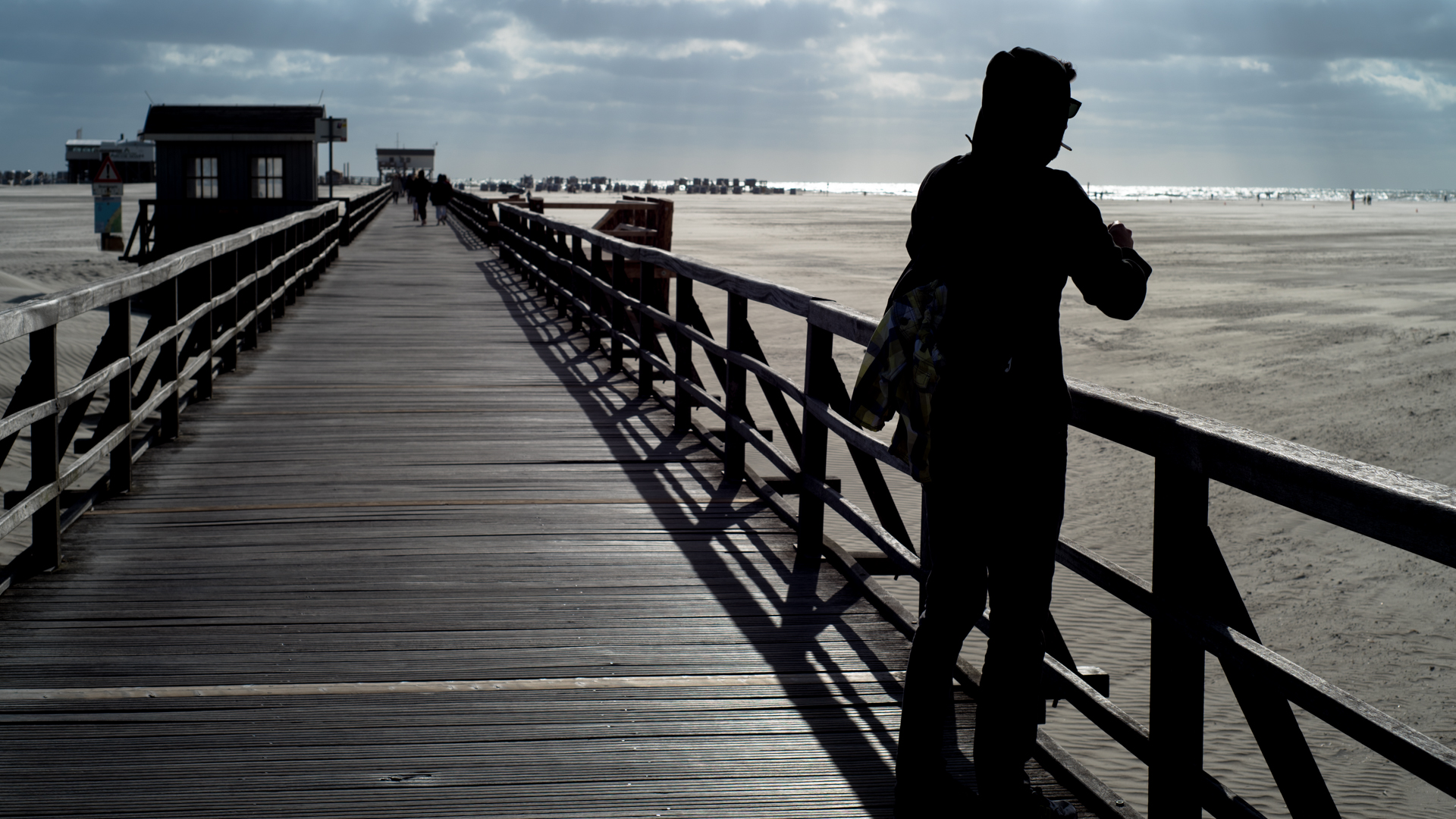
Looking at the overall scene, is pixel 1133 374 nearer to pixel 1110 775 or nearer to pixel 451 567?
pixel 1110 775

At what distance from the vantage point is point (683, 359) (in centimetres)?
743

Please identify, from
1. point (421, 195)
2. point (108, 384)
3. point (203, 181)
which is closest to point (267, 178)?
point (203, 181)

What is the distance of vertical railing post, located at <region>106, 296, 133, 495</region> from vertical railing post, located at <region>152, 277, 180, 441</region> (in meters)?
0.78

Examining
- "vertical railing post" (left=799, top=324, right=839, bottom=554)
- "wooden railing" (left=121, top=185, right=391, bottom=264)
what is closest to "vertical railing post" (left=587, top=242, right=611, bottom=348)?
"vertical railing post" (left=799, top=324, right=839, bottom=554)

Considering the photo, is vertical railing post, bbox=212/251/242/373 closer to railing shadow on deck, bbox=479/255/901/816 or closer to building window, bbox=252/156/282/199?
railing shadow on deck, bbox=479/255/901/816

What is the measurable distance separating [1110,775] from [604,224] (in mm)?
17433

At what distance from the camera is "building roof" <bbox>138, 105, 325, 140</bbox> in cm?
3278

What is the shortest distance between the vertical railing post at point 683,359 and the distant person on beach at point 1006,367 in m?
4.42

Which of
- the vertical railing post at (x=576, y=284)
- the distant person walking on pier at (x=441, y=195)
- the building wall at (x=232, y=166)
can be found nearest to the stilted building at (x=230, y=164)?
the building wall at (x=232, y=166)

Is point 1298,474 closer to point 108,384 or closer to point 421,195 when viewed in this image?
point 108,384

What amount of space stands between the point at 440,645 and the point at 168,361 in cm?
376

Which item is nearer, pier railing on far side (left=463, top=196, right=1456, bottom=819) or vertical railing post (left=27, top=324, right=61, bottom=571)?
pier railing on far side (left=463, top=196, right=1456, bottom=819)

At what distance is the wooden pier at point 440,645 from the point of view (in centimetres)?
303

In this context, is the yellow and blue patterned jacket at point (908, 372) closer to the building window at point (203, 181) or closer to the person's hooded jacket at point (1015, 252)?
the person's hooded jacket at point (1015, 252)
